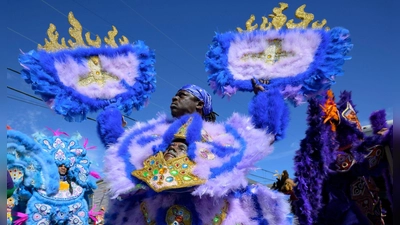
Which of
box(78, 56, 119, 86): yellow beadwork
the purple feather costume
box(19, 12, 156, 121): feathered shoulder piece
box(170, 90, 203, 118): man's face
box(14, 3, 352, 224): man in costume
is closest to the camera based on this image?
box(14, 3, 352, 224): man in costume

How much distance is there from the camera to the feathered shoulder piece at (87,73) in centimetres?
332

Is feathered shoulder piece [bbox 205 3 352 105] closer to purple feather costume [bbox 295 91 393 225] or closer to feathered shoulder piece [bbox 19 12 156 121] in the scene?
feathered shoulder piece [bbox 19 12 156 121]

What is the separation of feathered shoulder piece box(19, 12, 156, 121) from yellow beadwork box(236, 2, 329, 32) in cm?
84

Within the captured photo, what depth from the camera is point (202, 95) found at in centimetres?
308

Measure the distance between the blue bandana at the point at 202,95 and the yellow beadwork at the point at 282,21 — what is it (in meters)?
0.71

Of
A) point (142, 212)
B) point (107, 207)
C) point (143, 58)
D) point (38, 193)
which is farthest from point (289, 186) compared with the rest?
point (38, 193)

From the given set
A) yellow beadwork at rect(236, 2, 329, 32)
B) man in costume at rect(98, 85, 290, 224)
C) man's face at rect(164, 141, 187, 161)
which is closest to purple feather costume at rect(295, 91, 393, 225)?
yellow beadwork at rect(236, 2, 329, 32)

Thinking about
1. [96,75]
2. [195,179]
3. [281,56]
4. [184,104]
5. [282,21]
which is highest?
[282,21]

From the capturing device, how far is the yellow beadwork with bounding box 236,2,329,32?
3.41m

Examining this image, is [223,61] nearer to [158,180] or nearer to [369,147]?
[158,180]

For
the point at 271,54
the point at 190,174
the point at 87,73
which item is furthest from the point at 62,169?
the point at 190,174

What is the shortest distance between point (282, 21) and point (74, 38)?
1.65m

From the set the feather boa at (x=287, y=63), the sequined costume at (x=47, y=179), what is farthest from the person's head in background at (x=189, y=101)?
the sequined costume at (x=47, y=179)

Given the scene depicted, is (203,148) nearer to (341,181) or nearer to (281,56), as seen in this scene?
(281,56)
